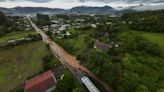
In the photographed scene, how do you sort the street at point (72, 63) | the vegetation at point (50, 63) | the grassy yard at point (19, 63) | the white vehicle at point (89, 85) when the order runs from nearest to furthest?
the white vehicle at point (89, 85) → the street at point (72, 63) → the grassy yard at point (19, 63) → the vegetation at point (50, 63)

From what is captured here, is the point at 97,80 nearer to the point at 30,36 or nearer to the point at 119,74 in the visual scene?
the point at 119,74

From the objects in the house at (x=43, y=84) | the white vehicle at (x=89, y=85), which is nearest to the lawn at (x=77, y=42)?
the house at (x=43, y=84)

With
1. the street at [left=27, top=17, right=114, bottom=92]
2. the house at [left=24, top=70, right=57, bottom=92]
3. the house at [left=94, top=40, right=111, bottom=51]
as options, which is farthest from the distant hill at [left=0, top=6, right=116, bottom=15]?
the house at [left=24, top=70, right=57, bottom=92]

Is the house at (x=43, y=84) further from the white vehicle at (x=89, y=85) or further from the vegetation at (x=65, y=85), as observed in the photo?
the white vehicle at (x=89, y=85)

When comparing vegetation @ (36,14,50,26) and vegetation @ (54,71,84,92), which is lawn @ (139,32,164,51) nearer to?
vegetation @ (54,71,84,92)

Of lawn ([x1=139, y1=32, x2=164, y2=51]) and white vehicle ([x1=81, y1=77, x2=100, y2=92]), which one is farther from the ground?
lawn ([x1=139, y1=32, x2=164, y2=51])

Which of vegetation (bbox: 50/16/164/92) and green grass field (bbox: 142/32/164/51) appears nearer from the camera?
vegetation (bbox: 50/16/164/92)

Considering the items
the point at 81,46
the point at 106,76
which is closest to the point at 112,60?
the point at 106,76

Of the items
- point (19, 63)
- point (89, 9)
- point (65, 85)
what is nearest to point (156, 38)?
point (19, 63)
